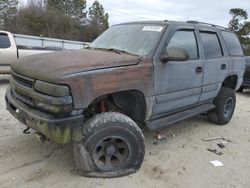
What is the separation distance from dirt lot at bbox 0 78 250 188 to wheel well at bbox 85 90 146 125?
69 centimetres

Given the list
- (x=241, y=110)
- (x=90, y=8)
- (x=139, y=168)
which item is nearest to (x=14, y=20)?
(x=90, y=8)

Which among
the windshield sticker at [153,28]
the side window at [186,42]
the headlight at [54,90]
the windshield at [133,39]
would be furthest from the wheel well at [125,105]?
the windshield sticker at [153,28]

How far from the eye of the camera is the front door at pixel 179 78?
4.02 metres

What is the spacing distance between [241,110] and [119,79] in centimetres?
533

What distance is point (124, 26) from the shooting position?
4.79m

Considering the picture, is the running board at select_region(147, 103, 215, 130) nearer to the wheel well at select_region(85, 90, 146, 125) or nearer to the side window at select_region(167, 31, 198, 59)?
the wheel well at select_region(85, 90, 146, 125)

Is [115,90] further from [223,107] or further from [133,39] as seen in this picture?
[223,107]

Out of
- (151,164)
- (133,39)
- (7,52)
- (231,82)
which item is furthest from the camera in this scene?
(7,52)

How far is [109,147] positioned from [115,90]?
2.35 ft

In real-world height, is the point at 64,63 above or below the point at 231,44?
below

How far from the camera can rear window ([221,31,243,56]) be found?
587 centimetres

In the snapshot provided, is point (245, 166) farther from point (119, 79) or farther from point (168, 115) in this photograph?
point (119, 79)

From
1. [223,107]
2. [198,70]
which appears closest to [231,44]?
[223,107]

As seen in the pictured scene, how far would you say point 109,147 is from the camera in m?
3.56
